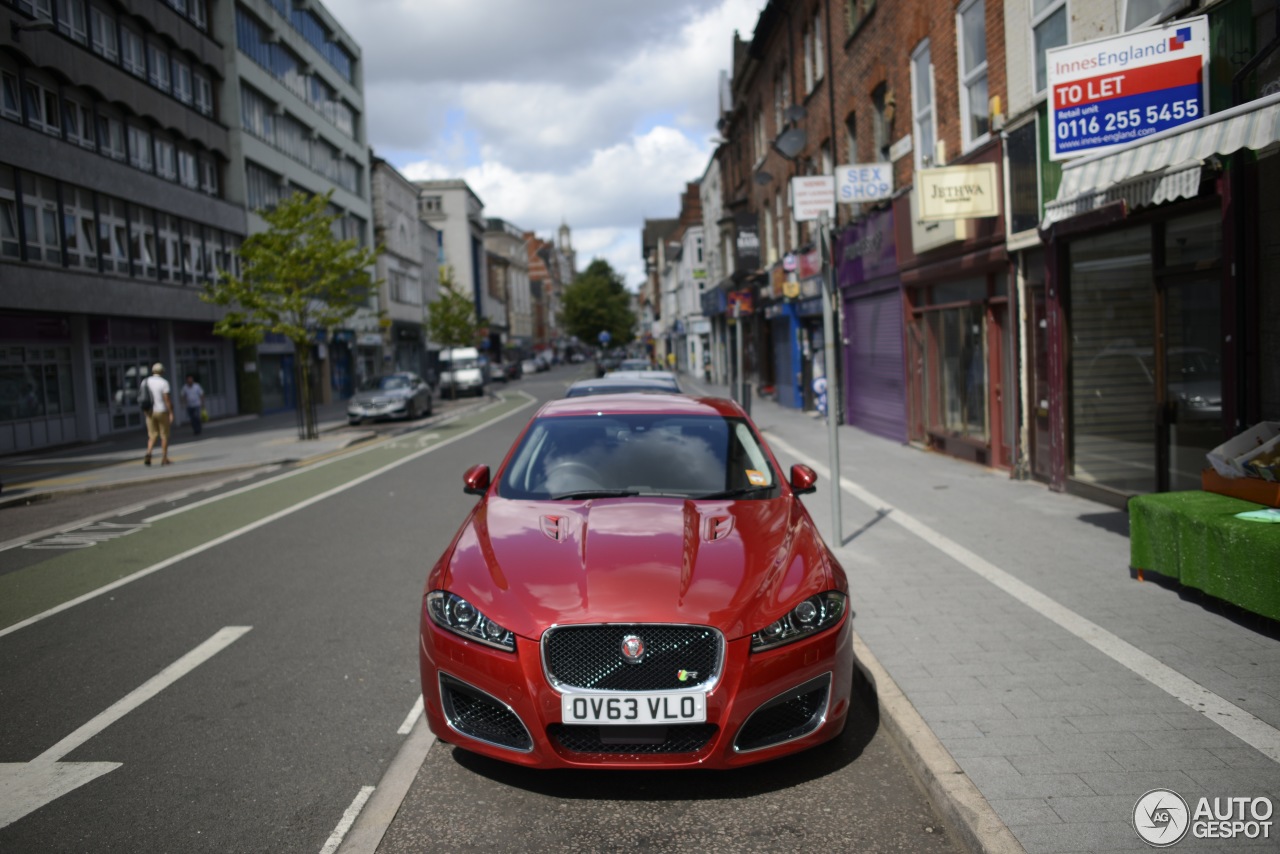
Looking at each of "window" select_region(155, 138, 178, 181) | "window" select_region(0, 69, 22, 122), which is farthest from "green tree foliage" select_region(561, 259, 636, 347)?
"window" select_region(0, 69, 22, 122)

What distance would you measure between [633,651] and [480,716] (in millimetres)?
708

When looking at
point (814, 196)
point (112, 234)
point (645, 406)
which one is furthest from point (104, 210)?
point (645, 406)

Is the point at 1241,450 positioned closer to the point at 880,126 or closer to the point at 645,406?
the point at 645,406

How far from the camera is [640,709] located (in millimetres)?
3725

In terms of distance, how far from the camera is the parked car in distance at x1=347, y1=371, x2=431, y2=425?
31188mm

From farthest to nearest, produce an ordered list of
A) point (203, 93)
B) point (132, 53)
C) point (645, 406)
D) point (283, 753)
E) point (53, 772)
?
1. point (203, 93)
2. point (132, 53)
3. point (645, 406)
4. point (283, 753)
5. point (53, 772)

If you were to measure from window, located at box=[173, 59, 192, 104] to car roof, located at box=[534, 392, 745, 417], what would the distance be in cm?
3334

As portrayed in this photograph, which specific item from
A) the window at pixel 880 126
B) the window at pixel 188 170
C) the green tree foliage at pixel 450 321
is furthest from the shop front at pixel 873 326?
the green tree foliage at pixel 450 321

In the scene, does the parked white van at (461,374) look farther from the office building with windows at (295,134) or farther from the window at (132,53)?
the window at (132,53)

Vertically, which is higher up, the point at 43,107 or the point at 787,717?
the point at 43,107

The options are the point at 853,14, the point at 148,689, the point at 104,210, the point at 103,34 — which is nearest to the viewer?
the point at 148,689

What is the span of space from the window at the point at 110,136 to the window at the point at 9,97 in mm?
3859

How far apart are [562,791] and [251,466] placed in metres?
16.5

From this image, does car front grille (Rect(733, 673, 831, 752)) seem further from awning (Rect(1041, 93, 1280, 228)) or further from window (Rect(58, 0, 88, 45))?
window (Rect(58, 0, 88, 45))
